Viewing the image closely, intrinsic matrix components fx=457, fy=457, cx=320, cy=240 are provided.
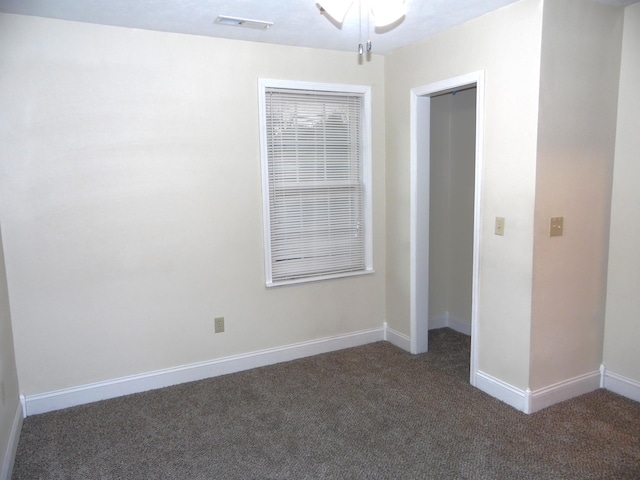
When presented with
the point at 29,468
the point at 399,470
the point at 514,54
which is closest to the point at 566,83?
the point at 514,54

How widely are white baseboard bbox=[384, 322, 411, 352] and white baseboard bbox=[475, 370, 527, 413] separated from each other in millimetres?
767

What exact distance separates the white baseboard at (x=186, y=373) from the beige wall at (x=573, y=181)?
1.58 m

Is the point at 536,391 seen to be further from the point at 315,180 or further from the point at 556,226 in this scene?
the point at 315,180

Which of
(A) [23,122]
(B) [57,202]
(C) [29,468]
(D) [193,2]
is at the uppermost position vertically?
(D) [193,2]

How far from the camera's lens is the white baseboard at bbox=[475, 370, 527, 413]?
286 centimetres

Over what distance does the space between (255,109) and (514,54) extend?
1782 millimetres

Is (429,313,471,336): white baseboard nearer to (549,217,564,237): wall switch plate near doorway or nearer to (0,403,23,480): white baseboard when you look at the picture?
(549,217,564,237): wall switch plate near doorway

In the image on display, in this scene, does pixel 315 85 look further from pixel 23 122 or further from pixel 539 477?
pixel 539 477

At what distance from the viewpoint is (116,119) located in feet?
9.82

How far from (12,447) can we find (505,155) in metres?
3.25

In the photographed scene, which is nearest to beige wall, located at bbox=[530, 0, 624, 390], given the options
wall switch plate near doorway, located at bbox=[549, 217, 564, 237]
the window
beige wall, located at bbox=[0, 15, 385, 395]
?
wall switch plate near doorway, located at bbox=[549, 217, 564, 237]

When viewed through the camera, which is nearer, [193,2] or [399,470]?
[399,470]

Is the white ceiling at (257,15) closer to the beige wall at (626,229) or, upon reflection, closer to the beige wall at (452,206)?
the beige wall at (626,229)

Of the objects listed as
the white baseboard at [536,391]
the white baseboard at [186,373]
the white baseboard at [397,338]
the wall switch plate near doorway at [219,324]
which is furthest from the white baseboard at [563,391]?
the wall switch plate near doorway at [219,324]
